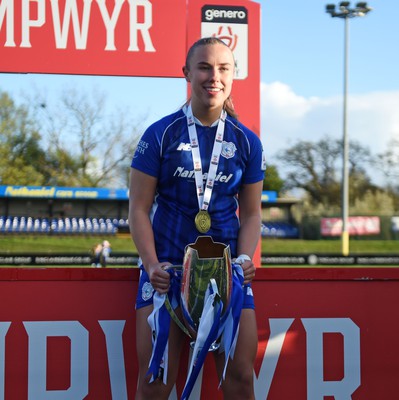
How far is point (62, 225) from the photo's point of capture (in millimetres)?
34000

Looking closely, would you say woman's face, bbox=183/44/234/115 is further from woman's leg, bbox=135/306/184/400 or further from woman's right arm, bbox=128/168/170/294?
woman's leg, bbox=135/306/184/400

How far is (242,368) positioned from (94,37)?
11.3ft

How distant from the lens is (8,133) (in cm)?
3522

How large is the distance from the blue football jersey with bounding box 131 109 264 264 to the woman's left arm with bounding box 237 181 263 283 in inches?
1.7

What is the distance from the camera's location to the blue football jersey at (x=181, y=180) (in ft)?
8.55

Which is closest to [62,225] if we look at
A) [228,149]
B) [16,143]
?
[16,143]

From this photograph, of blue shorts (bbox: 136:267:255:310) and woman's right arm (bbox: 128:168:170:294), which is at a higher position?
woman's right arm (bbox: 128:168:170:294)

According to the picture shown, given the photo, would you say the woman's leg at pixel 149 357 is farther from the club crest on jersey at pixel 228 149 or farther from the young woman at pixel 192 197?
the club crest on jersey at pixel 228 149

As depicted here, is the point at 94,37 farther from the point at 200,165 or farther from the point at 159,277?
the point at 159,277

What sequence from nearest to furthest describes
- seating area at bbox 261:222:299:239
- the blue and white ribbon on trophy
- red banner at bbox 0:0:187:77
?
the blue and white ribbon on trophy → red banner at bbox 0:0:187:77 → seating area at bbox 261:222:299:239

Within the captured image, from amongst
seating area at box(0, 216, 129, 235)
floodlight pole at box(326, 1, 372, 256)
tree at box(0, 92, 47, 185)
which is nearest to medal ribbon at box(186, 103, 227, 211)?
floodlight pole at box(326, 1, 372, 256)

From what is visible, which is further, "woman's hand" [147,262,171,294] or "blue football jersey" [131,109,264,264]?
"blue football jersey" [131,109,264,264]

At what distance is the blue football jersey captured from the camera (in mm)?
2605

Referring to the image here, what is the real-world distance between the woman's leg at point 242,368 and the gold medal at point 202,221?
38 centimetres
